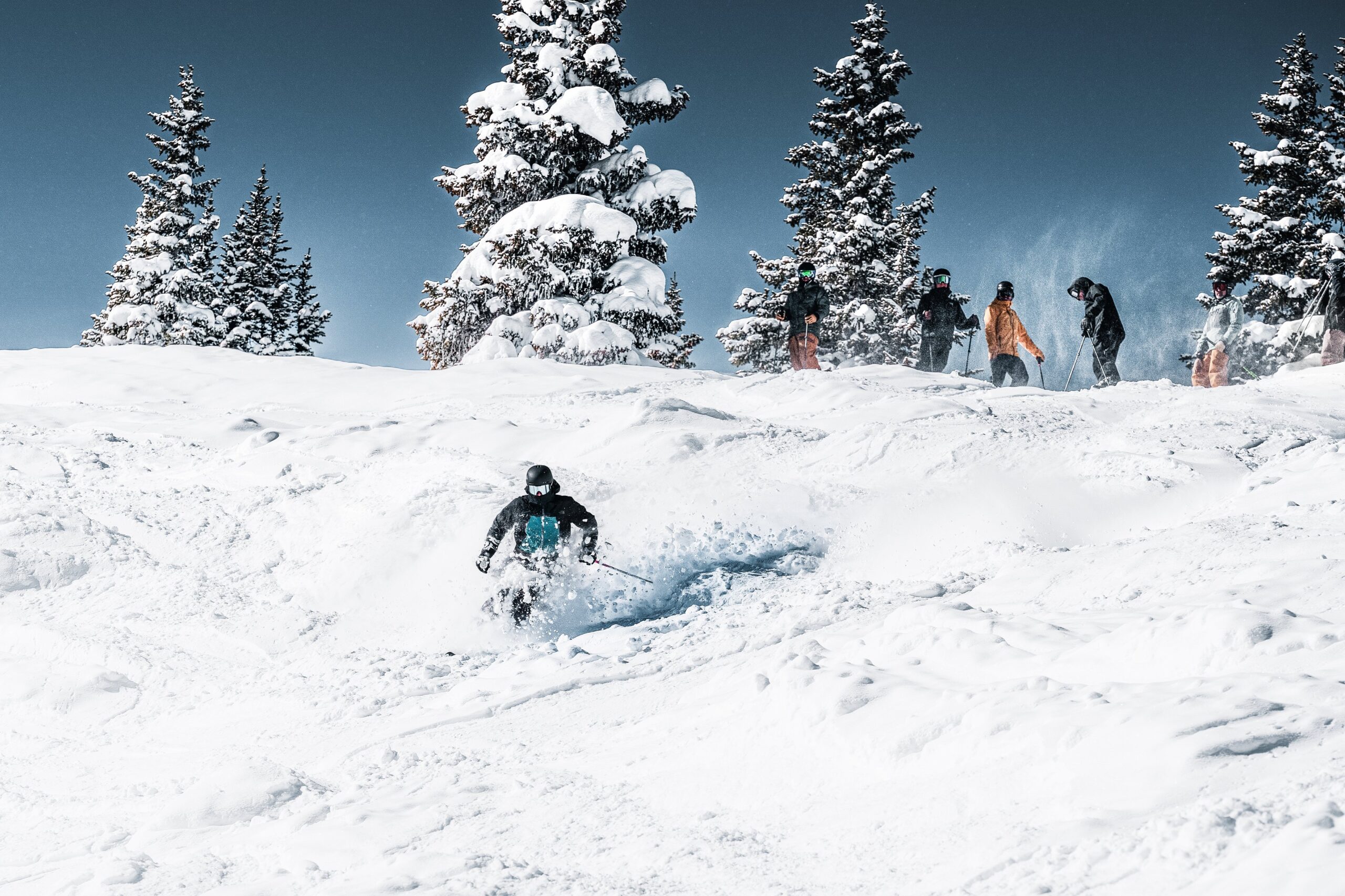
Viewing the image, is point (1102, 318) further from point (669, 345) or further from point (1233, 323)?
point (669, 345)

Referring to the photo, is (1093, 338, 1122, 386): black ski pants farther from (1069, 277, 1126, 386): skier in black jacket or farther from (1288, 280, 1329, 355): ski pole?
Result: (1288, 280, 1329, 355): ski pole

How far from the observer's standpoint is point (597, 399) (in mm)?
13367

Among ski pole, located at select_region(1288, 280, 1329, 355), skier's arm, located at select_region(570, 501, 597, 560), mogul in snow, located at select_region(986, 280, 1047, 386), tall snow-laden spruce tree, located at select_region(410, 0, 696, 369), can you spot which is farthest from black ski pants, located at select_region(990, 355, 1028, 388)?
skier's arm, located at select_region(570, 501, 597, 560)

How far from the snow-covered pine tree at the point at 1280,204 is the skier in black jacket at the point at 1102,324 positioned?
37.4ft

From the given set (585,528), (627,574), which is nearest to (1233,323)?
(627,574)

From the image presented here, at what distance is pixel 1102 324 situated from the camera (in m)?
14.0

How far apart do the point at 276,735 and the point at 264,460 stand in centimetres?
561

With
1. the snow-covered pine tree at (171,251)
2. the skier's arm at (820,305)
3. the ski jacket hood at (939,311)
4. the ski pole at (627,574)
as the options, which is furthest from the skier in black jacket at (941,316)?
the snow-covered pine tree at (171,251)

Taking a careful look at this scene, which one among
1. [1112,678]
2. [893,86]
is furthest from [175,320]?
[1112,678]

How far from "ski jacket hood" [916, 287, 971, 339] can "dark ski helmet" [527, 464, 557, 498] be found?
930 centimetres

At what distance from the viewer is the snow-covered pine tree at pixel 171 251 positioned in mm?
26453

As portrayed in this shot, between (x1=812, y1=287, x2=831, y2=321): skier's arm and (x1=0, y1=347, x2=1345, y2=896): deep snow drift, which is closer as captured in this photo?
(x1=0, y1=347, x2=1345, y2=896): deep snow drift

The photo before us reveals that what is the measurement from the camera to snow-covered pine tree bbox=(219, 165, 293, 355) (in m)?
31.2

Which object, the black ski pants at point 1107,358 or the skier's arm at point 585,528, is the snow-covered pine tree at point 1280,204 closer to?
the black ski pants at point 1107,358
